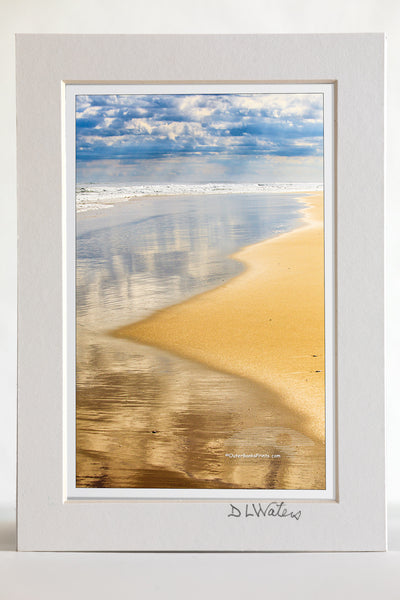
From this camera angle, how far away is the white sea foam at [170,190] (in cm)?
75

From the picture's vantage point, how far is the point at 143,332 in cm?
74

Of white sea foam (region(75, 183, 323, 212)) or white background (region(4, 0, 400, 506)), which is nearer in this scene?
white sea foam (region(75, 183, 323, 212))

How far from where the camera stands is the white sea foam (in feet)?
2.45

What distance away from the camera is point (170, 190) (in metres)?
0.75
